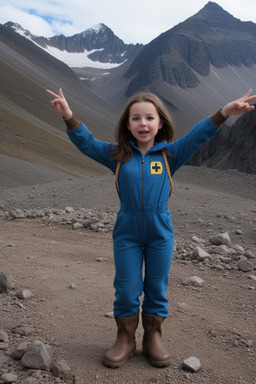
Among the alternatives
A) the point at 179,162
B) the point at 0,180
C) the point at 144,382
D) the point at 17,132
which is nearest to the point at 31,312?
the point at 144,382

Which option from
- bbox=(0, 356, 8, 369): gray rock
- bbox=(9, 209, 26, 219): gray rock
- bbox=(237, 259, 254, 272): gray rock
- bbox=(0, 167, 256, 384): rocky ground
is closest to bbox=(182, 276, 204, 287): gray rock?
bbox=(0, 167, 256, 384): rocky ground

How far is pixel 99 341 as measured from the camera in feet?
11.6

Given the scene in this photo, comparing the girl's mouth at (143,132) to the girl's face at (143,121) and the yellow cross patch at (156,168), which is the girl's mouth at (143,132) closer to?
the girl's face at (143,121)

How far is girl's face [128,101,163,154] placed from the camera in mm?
3273

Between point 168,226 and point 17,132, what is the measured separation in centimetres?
3367

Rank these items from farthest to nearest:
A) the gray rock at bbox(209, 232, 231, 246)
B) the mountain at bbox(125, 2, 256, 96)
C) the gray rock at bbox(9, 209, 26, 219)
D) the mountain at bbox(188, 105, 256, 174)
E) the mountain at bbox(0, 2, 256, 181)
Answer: the mountain at bbox(125, 2, 256, 96) → the mountain at bbox(0, 2, 256, 181) → the mountain at bbox(188, 105, 256, 174) → the gray rock at bbox(9, 209, 26, 219) → the gray rock at bbox(209, 232, 231, 246)

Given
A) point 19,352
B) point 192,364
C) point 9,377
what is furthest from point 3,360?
point 192,364

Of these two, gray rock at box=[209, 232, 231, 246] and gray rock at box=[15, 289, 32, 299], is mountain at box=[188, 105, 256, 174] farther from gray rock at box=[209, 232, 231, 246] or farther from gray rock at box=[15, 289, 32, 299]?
gray rock at box=[15, 289, 32, 299]

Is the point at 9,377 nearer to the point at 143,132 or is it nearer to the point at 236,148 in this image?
the point at 143,132

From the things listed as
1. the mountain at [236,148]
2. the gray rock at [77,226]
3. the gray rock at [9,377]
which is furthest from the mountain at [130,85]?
the gray rock at [9,377]

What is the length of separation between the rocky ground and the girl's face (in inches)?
68.3

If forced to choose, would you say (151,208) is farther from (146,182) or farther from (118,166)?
(118,166)

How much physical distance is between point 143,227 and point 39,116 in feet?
180

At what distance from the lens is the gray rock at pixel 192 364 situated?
3137 millimetres
